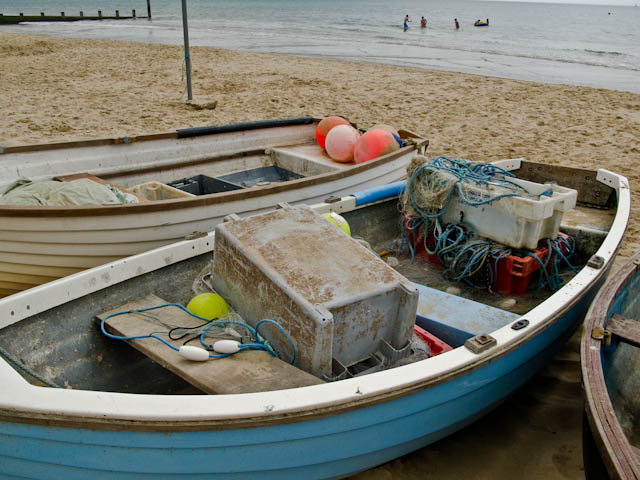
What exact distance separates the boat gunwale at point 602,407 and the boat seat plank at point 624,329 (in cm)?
4

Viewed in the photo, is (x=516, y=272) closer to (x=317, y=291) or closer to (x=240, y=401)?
(x=317, y=291)

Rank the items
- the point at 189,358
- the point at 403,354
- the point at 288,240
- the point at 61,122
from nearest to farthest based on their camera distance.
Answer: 1. the point at 189,358
2. the point at 403,354
3. the point at 288,240
4. the point at 61,122

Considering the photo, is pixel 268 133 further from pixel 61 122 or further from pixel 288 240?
pixel 61 122

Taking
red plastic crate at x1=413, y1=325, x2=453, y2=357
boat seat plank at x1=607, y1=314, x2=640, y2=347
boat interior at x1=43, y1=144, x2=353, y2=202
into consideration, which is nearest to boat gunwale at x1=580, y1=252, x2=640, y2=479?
boat seat plank at x1=607, y1=314, x2=640, y2=347

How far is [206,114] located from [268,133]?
13.8 feet

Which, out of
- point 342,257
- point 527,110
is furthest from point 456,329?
point 527,110

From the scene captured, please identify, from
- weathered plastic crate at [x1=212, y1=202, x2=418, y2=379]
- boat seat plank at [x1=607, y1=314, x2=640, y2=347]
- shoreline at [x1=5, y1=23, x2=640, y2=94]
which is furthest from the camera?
shoreline at [x1=5, y1=23, x2=640, y2=94]

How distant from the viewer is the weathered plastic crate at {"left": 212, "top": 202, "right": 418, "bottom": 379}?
220 centimetres

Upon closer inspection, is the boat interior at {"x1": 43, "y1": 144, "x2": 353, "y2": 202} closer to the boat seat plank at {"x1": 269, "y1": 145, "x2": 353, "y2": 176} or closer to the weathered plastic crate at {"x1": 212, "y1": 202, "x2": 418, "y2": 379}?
the boat seat plank at {"x1": 269, "y1": 145, "x2": 353, "y2": 176}

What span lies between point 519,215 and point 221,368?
7.06 ft

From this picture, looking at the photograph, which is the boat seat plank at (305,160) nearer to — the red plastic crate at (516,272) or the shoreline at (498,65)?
the red plastic crate at (516,272)

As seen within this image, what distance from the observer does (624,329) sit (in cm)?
247

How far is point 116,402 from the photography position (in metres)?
1.81

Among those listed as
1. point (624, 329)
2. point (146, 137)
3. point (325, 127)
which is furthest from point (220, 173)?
point (624, 329)
